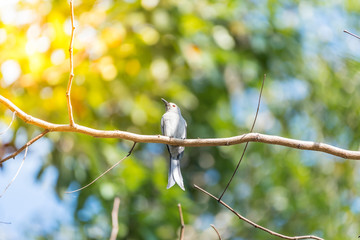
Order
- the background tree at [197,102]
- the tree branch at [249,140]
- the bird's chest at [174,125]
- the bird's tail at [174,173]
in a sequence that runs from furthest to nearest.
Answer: the background tree at [197,102], the bird's chest at [174,125], the bird's tail at [174,173], the tree branch at [249,140]

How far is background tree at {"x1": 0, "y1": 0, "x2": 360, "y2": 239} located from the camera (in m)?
5.13

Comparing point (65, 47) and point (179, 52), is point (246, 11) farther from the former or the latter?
point (65, 47)

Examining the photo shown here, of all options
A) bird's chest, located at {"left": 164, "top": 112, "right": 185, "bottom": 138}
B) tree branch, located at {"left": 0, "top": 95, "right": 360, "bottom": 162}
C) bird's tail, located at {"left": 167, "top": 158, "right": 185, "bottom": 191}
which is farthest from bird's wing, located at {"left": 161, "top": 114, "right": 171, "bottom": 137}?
tree branch, located at {"left": 0, "top": 95, "right": 360, "bottom": 162}

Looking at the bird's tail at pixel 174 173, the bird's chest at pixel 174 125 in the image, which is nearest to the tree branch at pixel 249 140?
the bird's tail at pixel 174 173

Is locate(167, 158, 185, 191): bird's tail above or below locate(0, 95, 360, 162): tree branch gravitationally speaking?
below

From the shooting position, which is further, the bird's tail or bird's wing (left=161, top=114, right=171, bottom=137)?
bird's wing (left=161, top=114, right=171, bottom=137)

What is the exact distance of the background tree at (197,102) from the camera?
5.13m

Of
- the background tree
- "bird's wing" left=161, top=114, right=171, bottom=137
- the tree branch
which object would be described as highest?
the tree branch

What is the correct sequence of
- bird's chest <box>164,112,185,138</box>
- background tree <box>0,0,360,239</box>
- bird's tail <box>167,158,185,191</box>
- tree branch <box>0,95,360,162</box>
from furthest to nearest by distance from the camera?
background tree <box>0,0,360,239</box>, bird's chest <box>164,112,185,138</box>, bird's tail <box>167,158,185,191</box>, tree branch <box>0,95,360,162</box>

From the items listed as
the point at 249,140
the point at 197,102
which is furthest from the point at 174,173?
the point at 197,102

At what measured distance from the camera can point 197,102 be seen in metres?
6.82

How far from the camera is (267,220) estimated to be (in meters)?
7.08

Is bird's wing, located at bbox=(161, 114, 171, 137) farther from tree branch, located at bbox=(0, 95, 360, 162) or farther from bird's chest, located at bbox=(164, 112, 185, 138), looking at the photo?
tree branch, located at bbox=(0, 95, 360, 162)

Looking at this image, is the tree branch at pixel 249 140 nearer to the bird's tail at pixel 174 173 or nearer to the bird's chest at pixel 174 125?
the bird's tail at pixel 174 173
